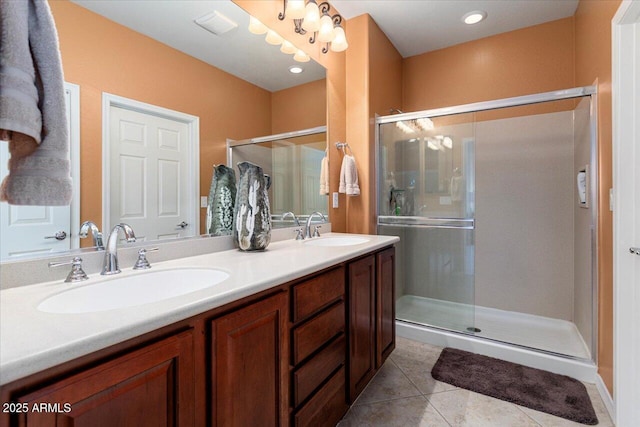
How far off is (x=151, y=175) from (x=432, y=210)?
2124 mm

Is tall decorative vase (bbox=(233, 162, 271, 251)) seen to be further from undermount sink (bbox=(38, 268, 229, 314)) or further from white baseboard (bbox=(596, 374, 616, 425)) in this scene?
white baseboard (bbox=(596, 374, 616, 425))

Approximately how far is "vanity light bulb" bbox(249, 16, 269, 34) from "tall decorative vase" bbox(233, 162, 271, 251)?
86 centimetres

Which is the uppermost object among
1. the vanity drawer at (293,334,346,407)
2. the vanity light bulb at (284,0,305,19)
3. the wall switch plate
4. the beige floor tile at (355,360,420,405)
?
the vanity light bulb at (284,0,305,19)

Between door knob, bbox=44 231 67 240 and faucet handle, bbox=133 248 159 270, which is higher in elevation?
door knob, bbox=44 231 67 240

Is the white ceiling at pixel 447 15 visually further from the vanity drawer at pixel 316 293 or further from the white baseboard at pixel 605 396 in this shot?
the white baseboard at pixel 605 396

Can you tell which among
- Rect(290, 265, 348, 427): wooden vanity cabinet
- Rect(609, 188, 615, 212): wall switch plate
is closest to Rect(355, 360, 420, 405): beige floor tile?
Rect(290, 265, 348, 427): wooden vanity cabinet

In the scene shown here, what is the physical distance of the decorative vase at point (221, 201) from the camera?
4.91 ft

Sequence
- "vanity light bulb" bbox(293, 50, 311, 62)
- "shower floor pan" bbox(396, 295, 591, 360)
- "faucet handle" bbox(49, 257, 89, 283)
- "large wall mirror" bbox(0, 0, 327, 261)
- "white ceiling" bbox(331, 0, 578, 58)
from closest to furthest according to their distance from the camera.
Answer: "faucet handle" bbox(49, 257, 89, 283)
"large wall mirror" bbox(0, 0, 327, 261)
"vanity light bulb" bbox(293, 50, 311, 62)
"shower floor pan" bbox(396, 295, 591, 360)
"white ceiling" bbox(331, 0, 578, 58)

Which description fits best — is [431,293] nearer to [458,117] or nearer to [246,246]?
[458,117]

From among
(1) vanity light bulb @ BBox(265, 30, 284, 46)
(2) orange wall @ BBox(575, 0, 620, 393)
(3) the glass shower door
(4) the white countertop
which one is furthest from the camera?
(3) the glass shower door

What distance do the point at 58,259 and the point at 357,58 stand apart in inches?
95.5

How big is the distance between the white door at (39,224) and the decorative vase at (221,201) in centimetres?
54

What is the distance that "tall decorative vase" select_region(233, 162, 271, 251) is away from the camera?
148 cm

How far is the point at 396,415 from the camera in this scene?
5.22 feet
